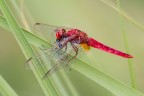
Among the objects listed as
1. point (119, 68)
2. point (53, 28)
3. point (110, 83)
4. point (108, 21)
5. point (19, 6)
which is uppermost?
point (19, 6)

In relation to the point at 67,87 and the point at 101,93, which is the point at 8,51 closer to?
the point at 101,93

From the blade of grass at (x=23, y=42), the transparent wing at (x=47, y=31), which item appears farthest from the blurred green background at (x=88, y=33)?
the blade of grass at (x=23, y=42)

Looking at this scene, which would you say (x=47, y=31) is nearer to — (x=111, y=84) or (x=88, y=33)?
(x=88, y=33)

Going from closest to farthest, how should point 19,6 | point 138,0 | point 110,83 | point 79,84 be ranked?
point 110,83 → point 19,6 → point 79,84 → point 138,0

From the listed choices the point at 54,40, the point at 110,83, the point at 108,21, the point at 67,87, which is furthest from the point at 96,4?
the point at 110,83

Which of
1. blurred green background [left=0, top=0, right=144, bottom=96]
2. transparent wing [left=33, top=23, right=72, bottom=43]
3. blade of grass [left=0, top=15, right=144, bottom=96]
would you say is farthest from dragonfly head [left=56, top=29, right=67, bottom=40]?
blade of grass [left=0, top=15, right=144, bottom=96]

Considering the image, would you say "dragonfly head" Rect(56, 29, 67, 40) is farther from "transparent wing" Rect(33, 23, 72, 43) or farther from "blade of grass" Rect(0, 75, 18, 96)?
"blade of grass" Rect(0, 75, 18, 96)

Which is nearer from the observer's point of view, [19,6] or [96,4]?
[19,6]

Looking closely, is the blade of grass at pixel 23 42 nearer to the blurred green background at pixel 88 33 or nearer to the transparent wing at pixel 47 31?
the blurred green background at pixel 88 33
